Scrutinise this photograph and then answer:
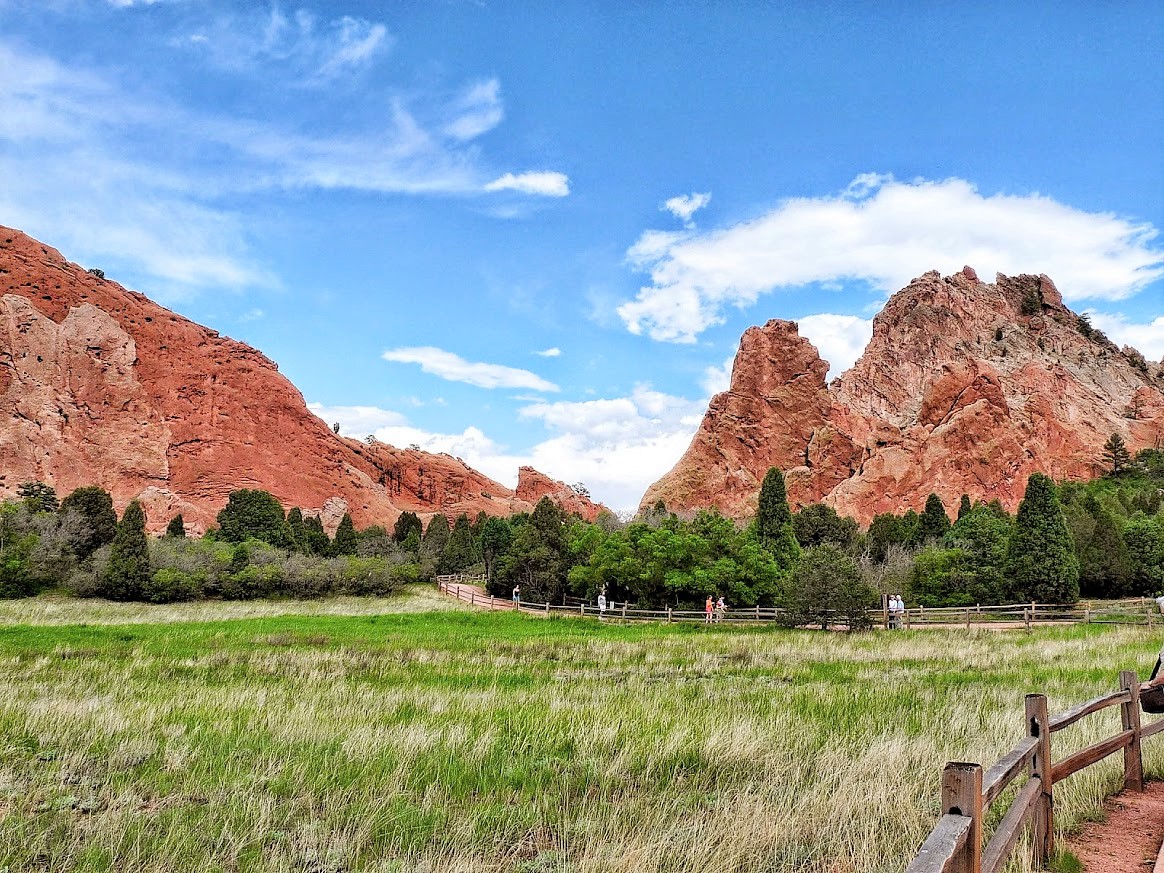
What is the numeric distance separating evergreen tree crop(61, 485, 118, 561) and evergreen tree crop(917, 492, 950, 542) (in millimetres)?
59889

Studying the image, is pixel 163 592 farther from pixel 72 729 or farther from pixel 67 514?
pixel 72 729

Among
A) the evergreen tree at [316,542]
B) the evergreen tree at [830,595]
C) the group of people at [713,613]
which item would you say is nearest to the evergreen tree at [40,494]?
the evergreen tree at [316,542]

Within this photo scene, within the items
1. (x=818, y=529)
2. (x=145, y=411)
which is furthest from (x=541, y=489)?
(x=818, y=529)

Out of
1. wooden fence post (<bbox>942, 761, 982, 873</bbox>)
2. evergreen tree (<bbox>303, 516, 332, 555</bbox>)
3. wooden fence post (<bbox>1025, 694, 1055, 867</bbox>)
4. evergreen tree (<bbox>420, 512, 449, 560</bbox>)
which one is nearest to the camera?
wooden fence post (<bbox>942, 761, 982, 873</bbox>)

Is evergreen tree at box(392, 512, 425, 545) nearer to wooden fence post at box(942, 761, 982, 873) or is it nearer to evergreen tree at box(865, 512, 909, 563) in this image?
evergreen tree at box(865, 512, 909, 563)

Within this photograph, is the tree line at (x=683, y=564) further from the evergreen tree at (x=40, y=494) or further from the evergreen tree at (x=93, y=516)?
the evergreen tree at (x=40, y=494)

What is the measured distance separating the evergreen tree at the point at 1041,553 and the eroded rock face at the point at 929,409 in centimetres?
4772

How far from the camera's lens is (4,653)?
1578cm

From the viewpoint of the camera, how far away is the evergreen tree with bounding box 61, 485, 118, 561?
4466cm

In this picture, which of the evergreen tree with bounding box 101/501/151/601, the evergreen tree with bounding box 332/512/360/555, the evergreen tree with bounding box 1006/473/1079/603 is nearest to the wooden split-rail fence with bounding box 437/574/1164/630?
the evergreen tree with bounding box 1006/473/1079/603

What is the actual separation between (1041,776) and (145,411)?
102211mm

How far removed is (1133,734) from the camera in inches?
244

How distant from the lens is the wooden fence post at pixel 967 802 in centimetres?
321

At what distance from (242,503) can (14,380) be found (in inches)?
1484
